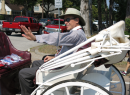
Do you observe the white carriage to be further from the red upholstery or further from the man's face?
the red upholstery

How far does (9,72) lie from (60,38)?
1.49m

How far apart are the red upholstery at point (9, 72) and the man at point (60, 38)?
488 mm

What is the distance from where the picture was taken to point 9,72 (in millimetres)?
A: 3244

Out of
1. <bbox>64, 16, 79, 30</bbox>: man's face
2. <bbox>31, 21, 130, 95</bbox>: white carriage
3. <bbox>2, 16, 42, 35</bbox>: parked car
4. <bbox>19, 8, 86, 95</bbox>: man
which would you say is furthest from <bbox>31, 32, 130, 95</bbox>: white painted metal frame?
<bbox>2, 16, 42, 35</bbox>: parked car

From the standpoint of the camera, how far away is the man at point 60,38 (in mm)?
2363

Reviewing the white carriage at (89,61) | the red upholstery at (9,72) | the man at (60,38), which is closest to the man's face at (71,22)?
the man at (60,38)

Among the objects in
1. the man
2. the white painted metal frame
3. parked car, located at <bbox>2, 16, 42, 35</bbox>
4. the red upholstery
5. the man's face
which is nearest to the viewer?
the white painted metal frame

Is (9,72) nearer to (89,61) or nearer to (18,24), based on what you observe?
(89,61)

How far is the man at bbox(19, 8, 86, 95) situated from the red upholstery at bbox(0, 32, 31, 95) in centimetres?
49

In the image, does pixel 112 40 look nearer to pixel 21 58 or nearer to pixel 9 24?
pixel 21 58

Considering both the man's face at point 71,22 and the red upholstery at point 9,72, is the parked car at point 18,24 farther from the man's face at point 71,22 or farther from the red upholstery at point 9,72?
the man's face at point 71,22

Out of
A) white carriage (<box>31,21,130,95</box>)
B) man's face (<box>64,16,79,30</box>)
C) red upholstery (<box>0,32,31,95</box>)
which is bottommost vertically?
red upholstery (<box>0,32,31,95</box>)

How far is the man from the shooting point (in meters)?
2.36

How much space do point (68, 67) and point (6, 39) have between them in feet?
8.48
